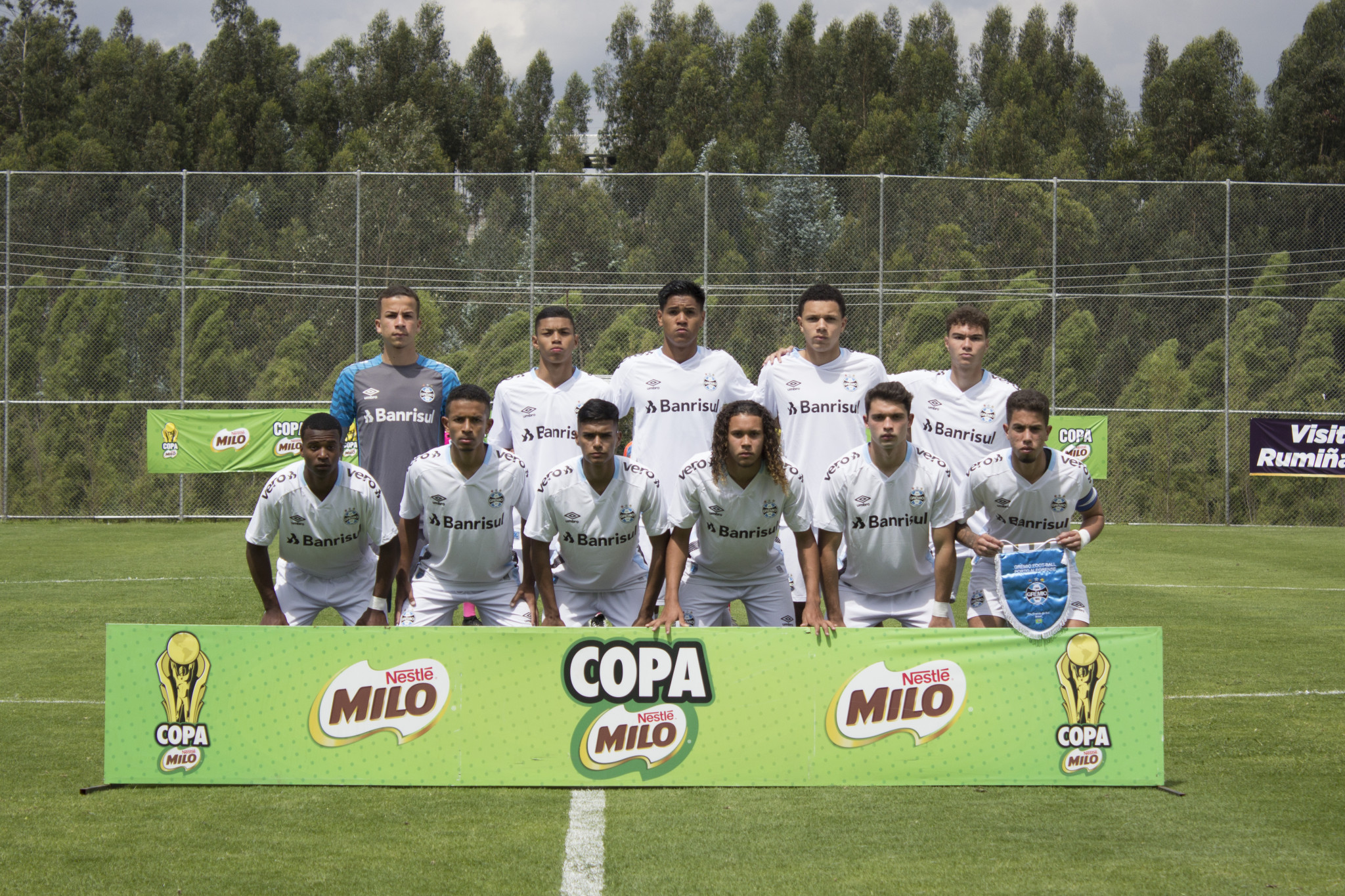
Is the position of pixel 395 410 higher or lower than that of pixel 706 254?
lower

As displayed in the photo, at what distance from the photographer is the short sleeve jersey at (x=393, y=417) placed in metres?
7.00

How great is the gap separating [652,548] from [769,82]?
5751 cm

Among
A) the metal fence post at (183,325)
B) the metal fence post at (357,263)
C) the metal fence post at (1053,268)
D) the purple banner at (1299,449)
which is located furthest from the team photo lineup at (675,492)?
the purple banner at (1299,449)

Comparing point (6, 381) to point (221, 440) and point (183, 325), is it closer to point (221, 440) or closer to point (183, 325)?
point (183, 325)

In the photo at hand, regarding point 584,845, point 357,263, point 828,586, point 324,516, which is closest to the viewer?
point 584,845

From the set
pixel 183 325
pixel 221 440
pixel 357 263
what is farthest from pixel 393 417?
pixel 183 325

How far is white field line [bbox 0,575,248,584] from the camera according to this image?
41.0 ft

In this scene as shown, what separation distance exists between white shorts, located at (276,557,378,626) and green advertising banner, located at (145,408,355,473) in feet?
49.9

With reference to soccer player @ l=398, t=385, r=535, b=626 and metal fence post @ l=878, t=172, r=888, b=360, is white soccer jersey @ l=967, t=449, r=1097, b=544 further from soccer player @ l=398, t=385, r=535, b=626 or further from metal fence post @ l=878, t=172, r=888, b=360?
metal fence post @ l=878, t=172, r=888, b=360

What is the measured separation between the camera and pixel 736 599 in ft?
20.4

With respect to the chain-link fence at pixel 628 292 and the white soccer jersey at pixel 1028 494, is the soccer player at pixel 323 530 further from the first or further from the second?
the chain-link fence at pixel 628 292

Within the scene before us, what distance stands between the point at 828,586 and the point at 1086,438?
16963 mm

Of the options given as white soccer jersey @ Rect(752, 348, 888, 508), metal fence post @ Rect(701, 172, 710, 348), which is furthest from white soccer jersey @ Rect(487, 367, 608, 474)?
metal fence post @ Rect(701, 172, 710, 348)

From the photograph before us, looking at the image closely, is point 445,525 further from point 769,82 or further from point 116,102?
point 769,82
